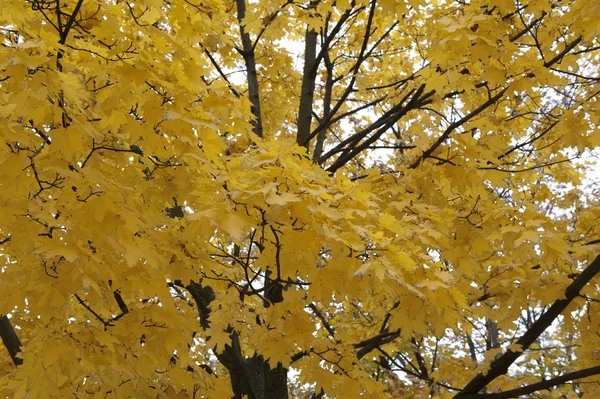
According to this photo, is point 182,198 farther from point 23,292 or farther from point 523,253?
point 523,253

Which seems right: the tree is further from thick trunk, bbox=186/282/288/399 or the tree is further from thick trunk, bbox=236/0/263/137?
thick trunk, bbox=236/0/263/137

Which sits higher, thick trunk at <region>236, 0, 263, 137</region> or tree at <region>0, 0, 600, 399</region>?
thick trunk at <region>236, 0, 263, 137</region>

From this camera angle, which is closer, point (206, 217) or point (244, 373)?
point (206, 217)

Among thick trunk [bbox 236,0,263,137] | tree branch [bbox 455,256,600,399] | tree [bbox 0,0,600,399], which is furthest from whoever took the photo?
thick trunk [bbox 236,0,263,137]

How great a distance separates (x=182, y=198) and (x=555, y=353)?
26.8 feet

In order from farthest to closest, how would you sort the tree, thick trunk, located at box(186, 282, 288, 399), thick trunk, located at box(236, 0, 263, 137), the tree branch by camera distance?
thick trunk, located at box(236, 0, 263, 137) → thick trunk, located at box(186, 282, 288, 399) → the tree branch → the tree

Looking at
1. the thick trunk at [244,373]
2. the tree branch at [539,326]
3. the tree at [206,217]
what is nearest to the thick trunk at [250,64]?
the tree at [206,217]

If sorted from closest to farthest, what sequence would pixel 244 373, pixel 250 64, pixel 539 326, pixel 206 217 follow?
pixel 206 217 < pixel 539 326 < pixel 244 373 < pixel 250 64

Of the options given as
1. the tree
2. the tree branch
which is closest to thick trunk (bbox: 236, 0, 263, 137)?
the tree

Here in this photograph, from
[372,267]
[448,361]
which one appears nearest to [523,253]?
[372,267]

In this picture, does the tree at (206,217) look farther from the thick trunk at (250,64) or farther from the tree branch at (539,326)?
the thick trunk at (250,64)

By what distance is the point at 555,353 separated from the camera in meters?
8.66

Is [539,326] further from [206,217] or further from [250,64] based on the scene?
[250,64]

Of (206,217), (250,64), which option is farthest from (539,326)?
(250,64)
